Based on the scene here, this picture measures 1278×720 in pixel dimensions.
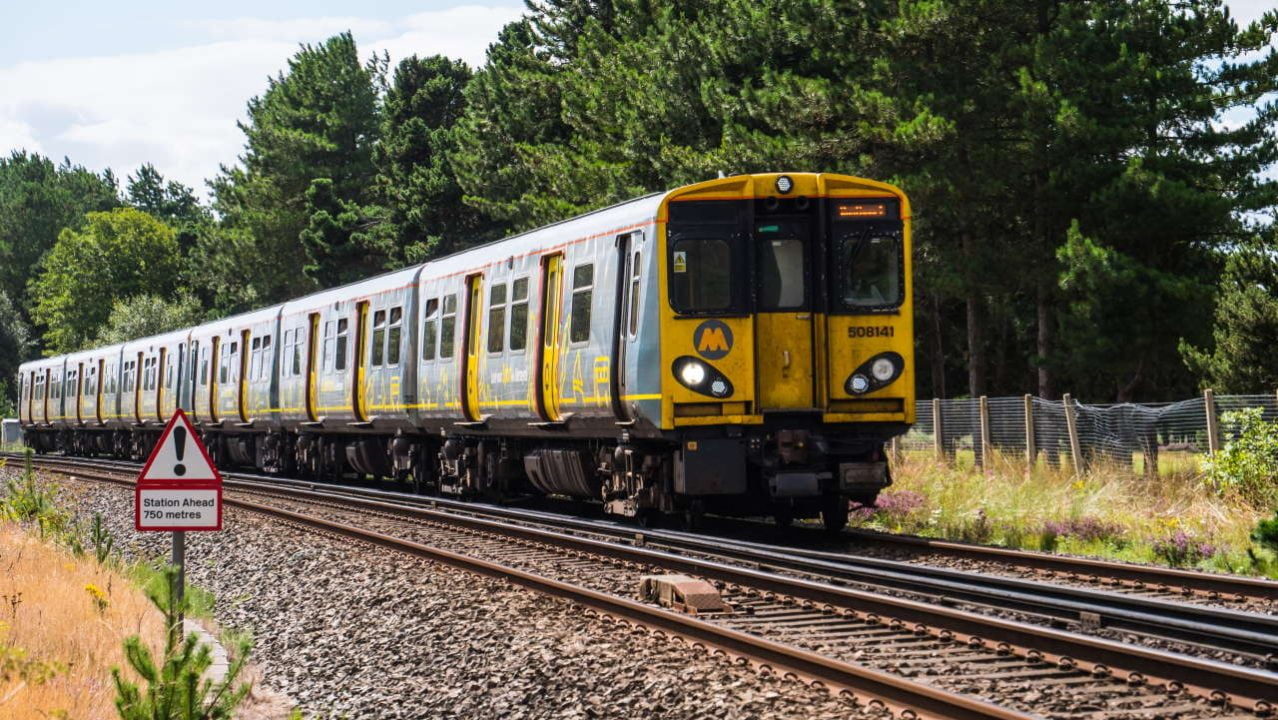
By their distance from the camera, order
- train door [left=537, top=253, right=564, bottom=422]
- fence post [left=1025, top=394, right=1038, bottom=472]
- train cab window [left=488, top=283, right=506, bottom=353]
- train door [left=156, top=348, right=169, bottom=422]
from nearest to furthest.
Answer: train door [left=537, top=253, right=564, bottom=422]
train cab window [left=488, top=283, right=506, bottom=353]
fence post [left=1025, top=394, right=1038, bottom=472]
train door [left=156, top=348, right=169, bottom=422]

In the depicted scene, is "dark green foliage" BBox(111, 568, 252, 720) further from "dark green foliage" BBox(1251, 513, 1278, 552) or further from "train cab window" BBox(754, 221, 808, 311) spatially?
"dark green foliage" BBox(1251, 513, 1278, 552)

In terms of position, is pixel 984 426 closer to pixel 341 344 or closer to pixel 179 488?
pixel 341 344

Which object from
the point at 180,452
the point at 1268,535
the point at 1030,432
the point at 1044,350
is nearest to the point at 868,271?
the point at 1268,535

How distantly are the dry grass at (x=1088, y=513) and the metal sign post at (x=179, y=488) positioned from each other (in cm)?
823

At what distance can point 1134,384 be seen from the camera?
31.0 metres

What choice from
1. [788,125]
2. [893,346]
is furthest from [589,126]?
[893,346]

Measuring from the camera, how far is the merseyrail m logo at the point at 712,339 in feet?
45.0

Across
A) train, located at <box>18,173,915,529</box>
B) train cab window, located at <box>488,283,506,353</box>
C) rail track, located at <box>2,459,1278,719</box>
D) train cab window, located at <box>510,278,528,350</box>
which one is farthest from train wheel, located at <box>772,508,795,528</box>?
train cab window, located at <box>488,283,506,353</box>

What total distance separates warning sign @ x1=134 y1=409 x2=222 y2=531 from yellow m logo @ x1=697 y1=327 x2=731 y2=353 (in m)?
6.13

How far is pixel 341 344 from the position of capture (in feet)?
79.7

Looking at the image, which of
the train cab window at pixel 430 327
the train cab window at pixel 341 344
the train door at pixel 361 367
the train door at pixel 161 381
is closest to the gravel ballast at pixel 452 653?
the train cab window at pixel 430 327

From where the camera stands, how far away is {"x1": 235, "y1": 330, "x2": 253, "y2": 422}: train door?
96.9 ft

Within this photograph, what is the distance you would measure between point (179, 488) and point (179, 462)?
0.14 meters

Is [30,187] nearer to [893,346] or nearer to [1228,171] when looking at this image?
[1228,171]
